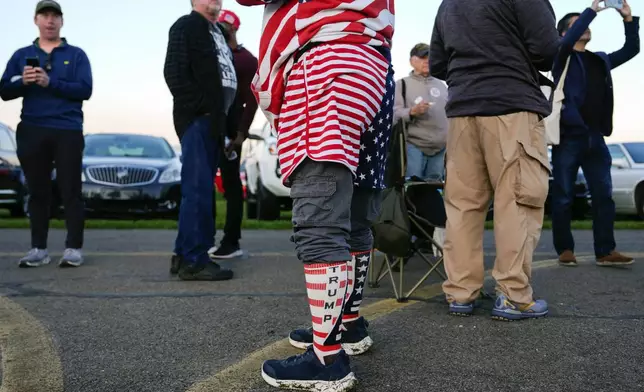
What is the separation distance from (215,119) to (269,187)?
6134 millimetres

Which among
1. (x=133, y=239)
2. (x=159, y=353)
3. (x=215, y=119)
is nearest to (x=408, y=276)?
(x=215, y=119)

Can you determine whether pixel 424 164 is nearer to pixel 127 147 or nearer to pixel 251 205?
pixel 251 205

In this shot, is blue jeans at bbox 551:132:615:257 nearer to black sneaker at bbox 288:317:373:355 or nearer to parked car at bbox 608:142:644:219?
black sneaker at bbox 288:317:373:355

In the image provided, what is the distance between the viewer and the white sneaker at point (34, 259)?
18.6ft

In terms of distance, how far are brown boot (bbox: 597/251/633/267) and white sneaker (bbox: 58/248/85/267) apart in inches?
165

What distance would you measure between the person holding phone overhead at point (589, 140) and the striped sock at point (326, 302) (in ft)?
12.5

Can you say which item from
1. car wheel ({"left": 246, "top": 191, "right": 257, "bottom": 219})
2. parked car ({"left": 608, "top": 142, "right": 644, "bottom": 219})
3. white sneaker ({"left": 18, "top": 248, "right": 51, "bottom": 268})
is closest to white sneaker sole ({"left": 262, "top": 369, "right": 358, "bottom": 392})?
white sneaker ({"left": 18, "top": 248, "right": 51, "bottom": 268})

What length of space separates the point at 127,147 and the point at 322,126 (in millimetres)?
10698

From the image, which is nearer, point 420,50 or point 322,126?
point 322,126

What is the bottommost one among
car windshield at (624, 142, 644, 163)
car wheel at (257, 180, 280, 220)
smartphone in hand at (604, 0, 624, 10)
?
car wheel at (257, 180, 280, 220)

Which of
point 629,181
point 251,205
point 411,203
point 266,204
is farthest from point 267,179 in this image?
point 629,181

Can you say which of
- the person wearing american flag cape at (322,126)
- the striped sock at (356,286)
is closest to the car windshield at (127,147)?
the striped sock at (356,286)

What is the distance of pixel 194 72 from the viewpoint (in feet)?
16.0

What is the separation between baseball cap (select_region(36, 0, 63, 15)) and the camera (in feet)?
18.9
